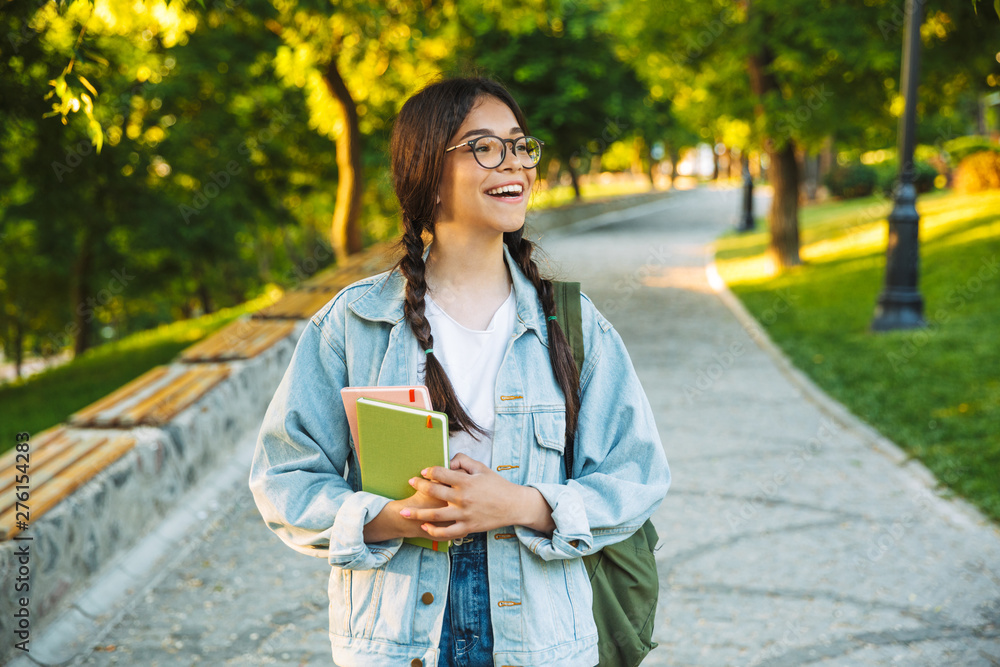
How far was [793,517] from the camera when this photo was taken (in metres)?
4.94

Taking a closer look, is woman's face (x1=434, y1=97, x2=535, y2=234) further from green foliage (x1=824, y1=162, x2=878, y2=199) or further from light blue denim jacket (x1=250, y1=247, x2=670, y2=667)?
green foliage (x1=824, y1=162, x2=878, y2=199)

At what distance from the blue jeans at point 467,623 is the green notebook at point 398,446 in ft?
0.37

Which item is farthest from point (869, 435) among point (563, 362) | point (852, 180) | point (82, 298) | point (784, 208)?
point (852, 180)

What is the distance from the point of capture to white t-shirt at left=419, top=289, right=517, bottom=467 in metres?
1.87

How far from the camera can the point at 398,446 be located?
172 cm

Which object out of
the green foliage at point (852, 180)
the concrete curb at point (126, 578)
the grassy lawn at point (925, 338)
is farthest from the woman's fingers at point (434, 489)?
the green foliage at point (852, 180)

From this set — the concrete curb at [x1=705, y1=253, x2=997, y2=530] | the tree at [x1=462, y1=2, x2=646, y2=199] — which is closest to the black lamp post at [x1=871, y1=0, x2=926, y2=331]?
the concrete curb at [x1=705, y1=253, x2=997, y2=530]

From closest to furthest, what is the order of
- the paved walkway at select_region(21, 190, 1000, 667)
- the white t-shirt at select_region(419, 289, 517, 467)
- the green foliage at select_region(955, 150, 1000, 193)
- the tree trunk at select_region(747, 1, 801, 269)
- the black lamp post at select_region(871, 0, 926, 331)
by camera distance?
the white t-shirt at select_region(419, 289, 517, 467), the paved walkway at select_region(21, 190, 1000, 667), the black lamp post at select_region(871, 0, 926, 331), the tree trunk at select_region(747, 1, 801, 269), the green foliage at select_region(955, 150, 1000, 193)

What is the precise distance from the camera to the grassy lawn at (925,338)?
235 inches

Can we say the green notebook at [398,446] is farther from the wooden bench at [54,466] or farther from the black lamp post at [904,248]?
the black lamp post at [904,248]

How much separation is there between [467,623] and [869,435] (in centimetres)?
537

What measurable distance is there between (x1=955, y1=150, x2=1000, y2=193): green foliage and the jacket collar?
672 inches

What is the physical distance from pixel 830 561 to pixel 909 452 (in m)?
1.98

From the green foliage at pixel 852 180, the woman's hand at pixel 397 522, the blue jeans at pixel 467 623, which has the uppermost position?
the woman's hand at pixel 397 522
